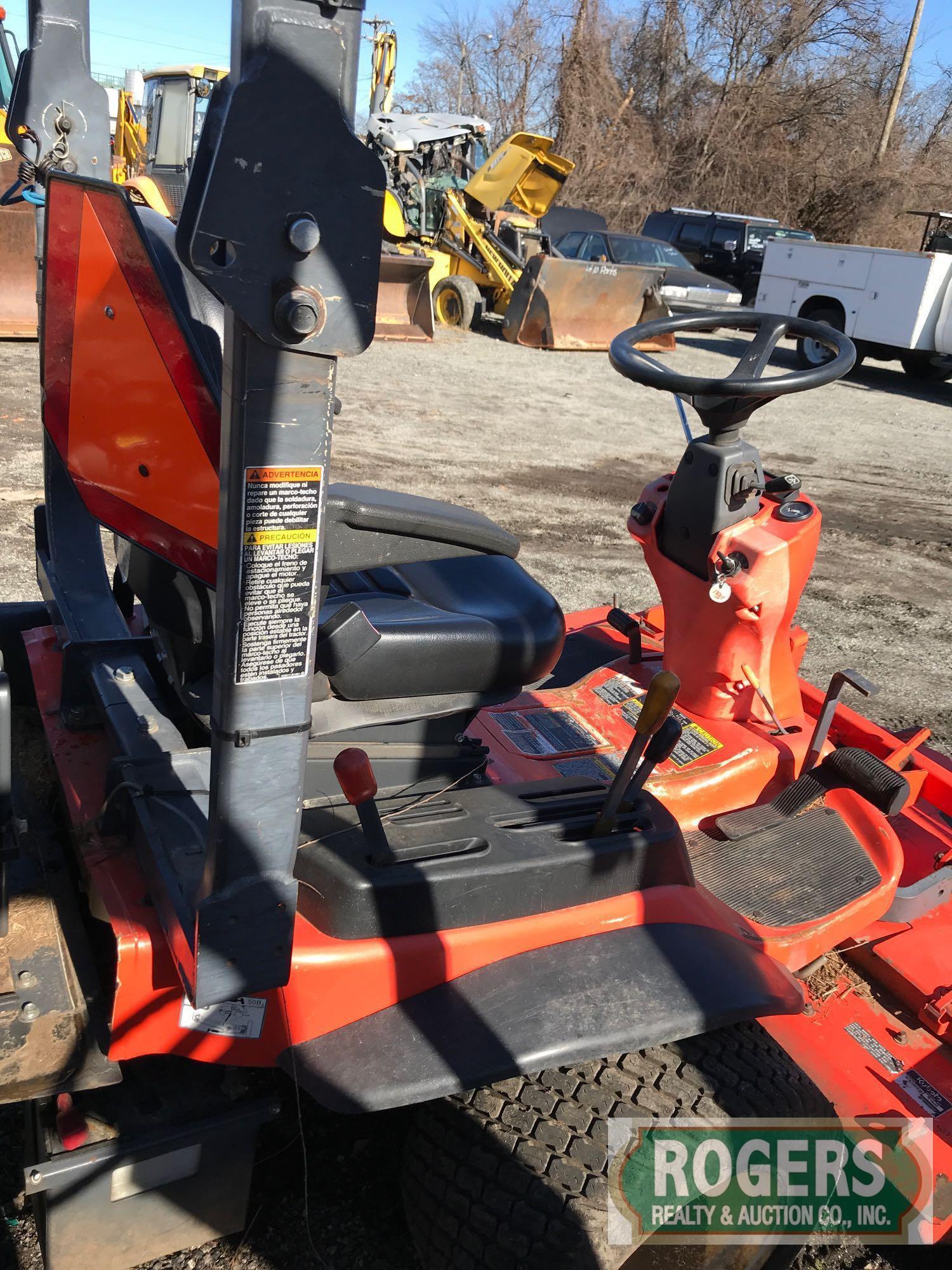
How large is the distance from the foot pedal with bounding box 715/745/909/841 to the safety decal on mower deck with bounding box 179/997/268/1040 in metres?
1.41

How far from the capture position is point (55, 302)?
5.67 ft

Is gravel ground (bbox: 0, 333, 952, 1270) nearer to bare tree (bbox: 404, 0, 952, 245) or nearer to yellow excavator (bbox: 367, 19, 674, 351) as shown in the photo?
yellow excavator (bbox: 367, 19, 674, 351)

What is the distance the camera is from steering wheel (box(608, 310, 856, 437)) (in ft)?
7.43

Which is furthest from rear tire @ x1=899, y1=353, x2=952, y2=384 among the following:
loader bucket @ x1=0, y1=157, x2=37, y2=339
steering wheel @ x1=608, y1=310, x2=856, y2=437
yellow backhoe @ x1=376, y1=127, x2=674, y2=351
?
steering wheel @ x1=608, y1=310, x2=856, y2=437

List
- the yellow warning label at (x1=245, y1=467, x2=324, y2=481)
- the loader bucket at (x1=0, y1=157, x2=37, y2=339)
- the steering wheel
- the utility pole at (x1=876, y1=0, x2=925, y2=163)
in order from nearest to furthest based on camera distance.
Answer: the yellow warning label at (x1=245, y1=467, x2=324, y2=481) < the steering wheel < the loader bucket at (x1=0, y1=157, x2=37, y2=339) < the utility pole at (x1=876, y1=0, x2=925, y2=163)

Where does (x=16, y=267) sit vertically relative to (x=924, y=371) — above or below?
above

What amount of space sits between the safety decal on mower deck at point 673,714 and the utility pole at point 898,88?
2634 cm

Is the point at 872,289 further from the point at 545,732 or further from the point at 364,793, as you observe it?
the point at 364,793

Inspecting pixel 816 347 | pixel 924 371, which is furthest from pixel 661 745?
pixel 924 371

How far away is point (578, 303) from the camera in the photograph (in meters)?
12.7

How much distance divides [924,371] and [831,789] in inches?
518

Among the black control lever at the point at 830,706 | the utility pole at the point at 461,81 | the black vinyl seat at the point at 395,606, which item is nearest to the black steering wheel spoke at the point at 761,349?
the black control lever at the point at 830,706

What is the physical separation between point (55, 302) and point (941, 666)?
444cm

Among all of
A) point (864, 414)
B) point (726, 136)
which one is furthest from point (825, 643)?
point (726, 136)
